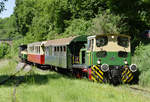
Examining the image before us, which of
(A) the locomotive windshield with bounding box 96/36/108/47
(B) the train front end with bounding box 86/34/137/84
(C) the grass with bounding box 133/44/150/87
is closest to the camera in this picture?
(C) the grass with bounding box 133/44/150/87

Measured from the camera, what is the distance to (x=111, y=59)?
45.8 ft

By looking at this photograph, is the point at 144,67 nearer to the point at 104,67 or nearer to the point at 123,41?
the point at 123,41

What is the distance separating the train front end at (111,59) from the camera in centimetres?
1366

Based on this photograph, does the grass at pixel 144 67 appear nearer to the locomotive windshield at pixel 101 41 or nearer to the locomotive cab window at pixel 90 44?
the locomotive windshield at pixel 101 41

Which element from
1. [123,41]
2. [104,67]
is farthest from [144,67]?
[104,67]

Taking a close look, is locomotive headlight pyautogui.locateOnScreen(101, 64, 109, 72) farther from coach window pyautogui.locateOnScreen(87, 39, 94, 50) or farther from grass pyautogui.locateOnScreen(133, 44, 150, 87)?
grass pyautogui.locateOnScreen(133, 44, 150, 87)

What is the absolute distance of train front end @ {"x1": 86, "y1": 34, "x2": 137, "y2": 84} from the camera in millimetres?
13656

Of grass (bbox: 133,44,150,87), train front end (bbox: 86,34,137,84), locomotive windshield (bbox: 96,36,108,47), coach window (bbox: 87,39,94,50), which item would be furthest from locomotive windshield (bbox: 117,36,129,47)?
coach window (bbox: 87,39,94,50)

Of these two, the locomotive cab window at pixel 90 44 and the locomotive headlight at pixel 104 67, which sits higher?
the locomotive cab window at pixel 90 44

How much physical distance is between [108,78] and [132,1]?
847cm

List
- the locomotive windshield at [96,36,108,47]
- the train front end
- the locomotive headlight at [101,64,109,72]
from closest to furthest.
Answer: the locomotive headlight at [101,64,109,72], the train front end, the locomotive windshield at [96,36,108,47]

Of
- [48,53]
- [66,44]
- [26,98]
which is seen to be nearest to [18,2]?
[48,53]

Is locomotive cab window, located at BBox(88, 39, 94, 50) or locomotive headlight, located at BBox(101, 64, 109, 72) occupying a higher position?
locomotive cab window, located at BBox(88, 39, 94, 50)

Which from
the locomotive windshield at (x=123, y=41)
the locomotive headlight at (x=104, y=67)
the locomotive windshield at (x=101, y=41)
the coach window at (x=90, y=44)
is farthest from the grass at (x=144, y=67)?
the coach window at (x=90, y=44)
